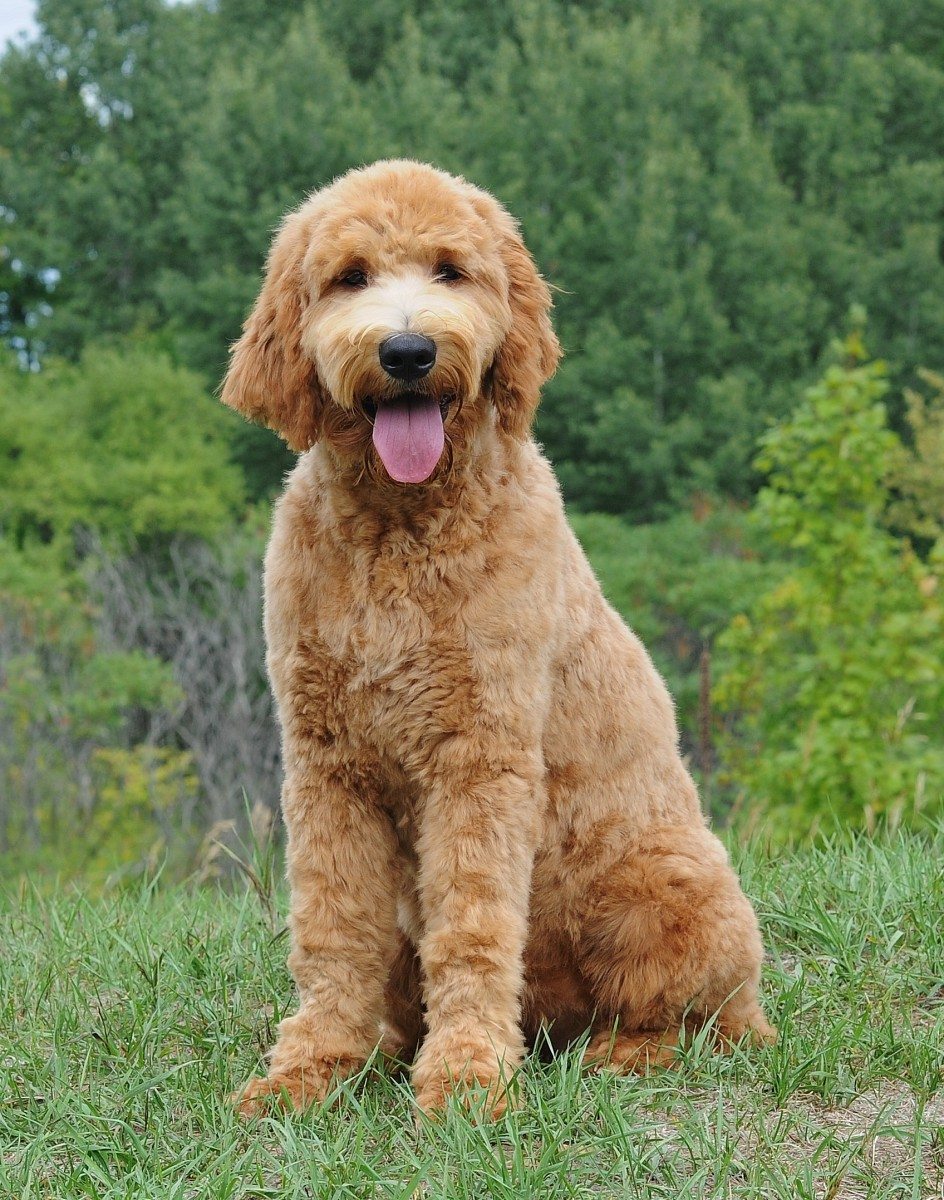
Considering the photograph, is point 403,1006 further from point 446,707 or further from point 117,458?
point 117,458

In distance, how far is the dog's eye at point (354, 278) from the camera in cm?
342

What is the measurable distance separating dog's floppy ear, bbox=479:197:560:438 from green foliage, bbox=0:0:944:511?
63.8 ft

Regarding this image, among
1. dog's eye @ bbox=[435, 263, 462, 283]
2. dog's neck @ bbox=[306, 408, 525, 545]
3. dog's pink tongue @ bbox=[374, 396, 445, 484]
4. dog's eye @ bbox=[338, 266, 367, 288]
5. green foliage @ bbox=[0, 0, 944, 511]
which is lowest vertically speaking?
dog's neck @ bbox=[306, 408, 525, 545]

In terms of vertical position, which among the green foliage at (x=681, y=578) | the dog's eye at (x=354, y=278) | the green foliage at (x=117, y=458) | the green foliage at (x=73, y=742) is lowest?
the green foliage at (x=73, y=742)

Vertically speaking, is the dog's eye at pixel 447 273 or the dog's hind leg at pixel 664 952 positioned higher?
the dog's eye at pixel 447 273

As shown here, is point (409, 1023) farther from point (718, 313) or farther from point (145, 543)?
point (718, 313)

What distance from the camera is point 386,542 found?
11.3 ft

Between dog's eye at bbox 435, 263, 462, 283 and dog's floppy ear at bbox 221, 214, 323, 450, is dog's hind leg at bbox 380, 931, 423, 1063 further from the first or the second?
dog's eye at bbox 435, 263, 462, 283

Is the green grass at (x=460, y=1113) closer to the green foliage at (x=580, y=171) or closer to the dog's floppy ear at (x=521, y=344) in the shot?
Answer: the dog's floppy ear at (x=521, y=344)

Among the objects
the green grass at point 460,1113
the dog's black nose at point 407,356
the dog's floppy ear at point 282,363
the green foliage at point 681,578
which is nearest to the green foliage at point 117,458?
the green foliage at point 681,578

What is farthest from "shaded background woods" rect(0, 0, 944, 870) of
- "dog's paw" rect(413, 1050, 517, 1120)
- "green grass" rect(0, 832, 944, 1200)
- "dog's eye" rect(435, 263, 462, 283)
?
"dog's paw" rect(413, 1050, 517, 1120)

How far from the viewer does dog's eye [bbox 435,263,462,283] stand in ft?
11.3

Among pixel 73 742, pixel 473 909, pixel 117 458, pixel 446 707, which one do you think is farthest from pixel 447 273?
pixel 117 458

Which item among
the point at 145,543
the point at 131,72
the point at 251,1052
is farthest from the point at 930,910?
the point at 131,72
